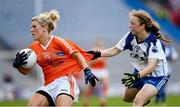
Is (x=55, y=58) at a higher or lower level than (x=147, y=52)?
lower

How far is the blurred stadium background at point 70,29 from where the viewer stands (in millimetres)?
20344

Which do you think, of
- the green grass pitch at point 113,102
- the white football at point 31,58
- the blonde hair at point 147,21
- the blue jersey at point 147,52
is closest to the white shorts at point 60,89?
the white football at point 31,58

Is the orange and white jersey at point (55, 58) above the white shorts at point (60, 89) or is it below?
above

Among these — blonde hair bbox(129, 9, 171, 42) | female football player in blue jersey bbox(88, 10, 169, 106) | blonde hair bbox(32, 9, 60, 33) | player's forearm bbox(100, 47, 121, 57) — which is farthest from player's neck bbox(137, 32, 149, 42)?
blonde hair bbox(32, 9, 60, 33)

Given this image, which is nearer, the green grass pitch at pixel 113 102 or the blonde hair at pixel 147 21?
the blonde hair at pixel 147 21

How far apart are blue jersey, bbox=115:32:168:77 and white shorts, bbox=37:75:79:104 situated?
1173 millimetres

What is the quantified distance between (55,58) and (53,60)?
4cm

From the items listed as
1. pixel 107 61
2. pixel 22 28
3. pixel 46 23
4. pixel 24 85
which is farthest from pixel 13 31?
pixel 46 23

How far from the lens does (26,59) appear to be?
864 cm

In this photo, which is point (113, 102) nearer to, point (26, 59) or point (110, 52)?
point (110, 52)

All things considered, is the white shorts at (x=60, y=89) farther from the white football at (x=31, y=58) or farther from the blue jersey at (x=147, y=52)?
the blue jersey at (x=147, y=52)

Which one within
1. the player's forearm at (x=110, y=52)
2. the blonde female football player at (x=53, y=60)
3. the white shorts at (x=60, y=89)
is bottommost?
the white shorts at (x=60, y=89)

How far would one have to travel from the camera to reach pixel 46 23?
8.61 m

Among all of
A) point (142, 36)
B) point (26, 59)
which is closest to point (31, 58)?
point (26, 59)
